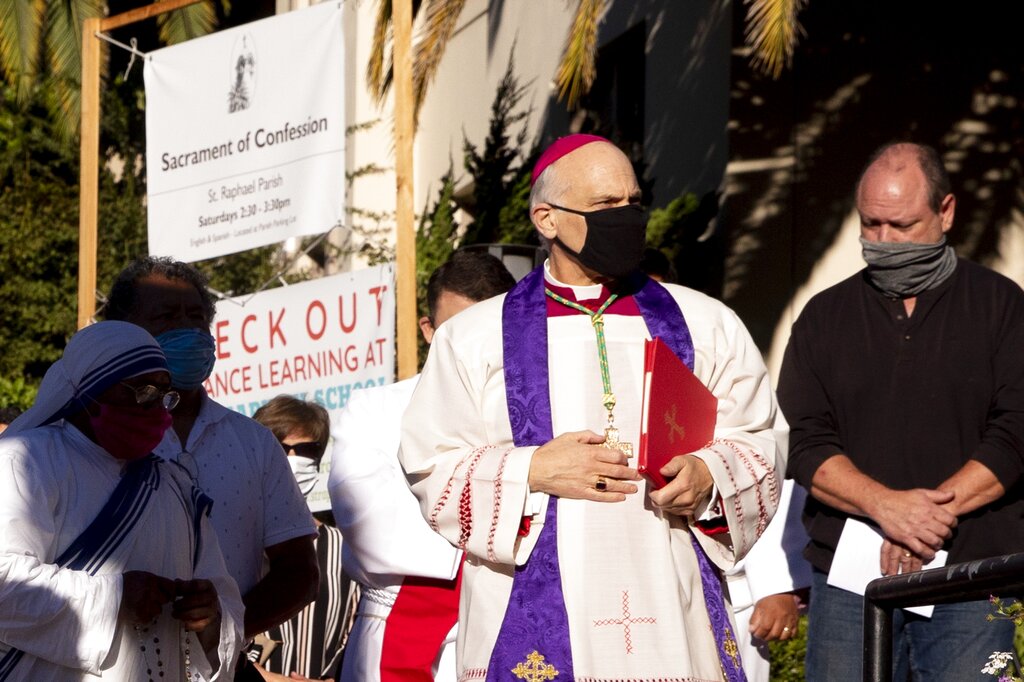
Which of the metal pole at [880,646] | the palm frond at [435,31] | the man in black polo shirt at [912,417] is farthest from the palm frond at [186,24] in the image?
the metal pole at [880,646]

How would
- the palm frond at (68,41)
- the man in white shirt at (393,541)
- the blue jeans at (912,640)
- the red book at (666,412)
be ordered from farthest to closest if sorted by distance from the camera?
the palm frond at (68,41)
the man in white shirt at (393,541)
the blue jeans at (912,640)
the red book at (666,412)

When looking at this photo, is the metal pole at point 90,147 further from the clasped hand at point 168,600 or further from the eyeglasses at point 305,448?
the clasped hand at point 168,600

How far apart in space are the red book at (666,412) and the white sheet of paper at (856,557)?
1.17m

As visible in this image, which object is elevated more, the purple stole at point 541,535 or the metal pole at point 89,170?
the metal pole at point 89,170

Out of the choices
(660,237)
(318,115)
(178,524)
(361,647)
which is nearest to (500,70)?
(660,237)

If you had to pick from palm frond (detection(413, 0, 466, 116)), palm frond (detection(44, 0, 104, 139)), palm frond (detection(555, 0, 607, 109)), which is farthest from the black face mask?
palm frond (detection(44, 0, 104, 139))

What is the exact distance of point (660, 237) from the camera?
10984 millimetres

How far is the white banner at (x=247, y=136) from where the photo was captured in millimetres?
8906

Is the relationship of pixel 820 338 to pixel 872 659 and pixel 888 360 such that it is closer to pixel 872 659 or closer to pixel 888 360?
pixel 888 360

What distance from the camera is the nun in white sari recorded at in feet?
13.7

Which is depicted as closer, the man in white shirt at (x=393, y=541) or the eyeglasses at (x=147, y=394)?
the eyeglasses at (x=147, y=394)

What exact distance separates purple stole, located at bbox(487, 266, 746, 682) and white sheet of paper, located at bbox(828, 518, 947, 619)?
0.98 m

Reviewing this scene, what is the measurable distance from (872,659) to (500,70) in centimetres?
1336

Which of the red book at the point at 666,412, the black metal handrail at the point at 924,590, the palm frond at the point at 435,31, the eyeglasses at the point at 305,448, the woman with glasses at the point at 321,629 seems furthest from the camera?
the palm frond at the point at 435,31
